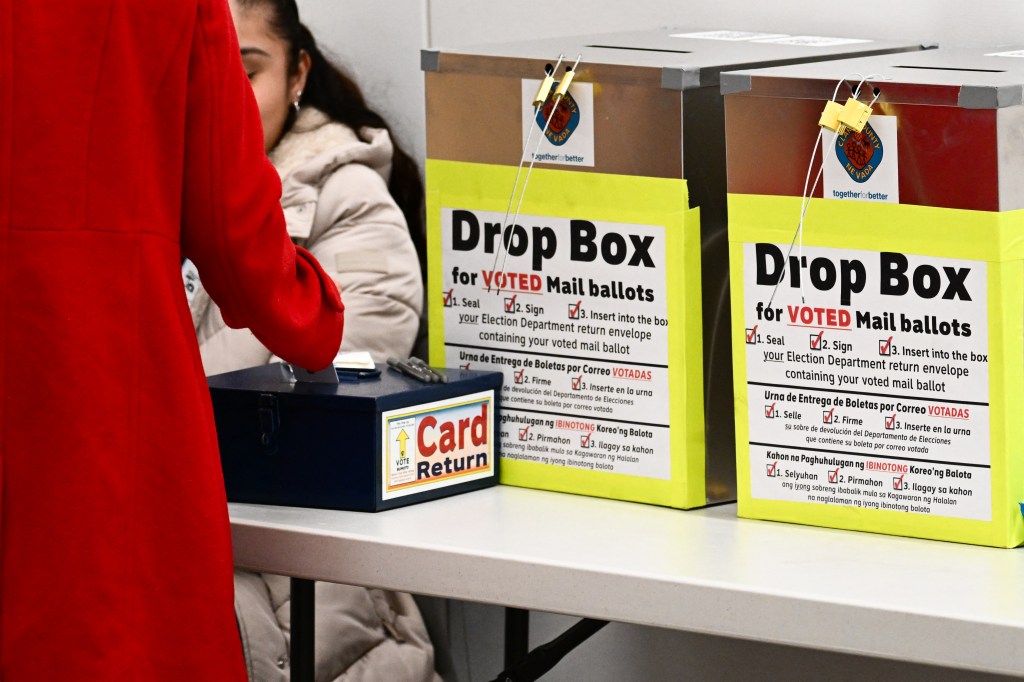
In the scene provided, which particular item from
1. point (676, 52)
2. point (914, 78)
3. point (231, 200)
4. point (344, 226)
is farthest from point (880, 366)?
point (344, 226)

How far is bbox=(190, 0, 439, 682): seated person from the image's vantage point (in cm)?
198

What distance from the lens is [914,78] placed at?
1.21 m

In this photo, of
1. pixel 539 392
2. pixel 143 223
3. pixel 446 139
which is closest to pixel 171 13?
pixel 143 223

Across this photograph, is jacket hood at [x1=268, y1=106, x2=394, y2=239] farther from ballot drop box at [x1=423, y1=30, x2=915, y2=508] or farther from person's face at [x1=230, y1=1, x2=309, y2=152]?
ballot drop box at [x1=423, y1=30, x2=915, y2=508]

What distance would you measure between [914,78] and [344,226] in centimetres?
101

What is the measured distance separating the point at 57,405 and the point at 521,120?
0.54 meters

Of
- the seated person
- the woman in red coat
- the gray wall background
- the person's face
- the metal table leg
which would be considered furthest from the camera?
the person's face

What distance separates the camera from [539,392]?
1.44 meters

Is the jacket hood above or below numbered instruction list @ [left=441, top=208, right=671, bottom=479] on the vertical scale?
above

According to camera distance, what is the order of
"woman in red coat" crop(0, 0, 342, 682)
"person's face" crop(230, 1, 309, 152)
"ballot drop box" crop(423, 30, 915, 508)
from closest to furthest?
"woman in red coat" crop(0, 0, 342, 682) < "ballot drop box" crop(423, 30, 915, 508) < "person's face" crop(230, 1, 309, 152)

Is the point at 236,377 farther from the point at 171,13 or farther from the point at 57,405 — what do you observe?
the point at 171,13

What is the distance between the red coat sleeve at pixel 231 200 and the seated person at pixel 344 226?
2.43 feet

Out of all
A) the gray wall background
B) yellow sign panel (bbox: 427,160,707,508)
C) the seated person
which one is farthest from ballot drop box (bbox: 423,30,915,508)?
the seated person

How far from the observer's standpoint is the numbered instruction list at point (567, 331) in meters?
1.36
